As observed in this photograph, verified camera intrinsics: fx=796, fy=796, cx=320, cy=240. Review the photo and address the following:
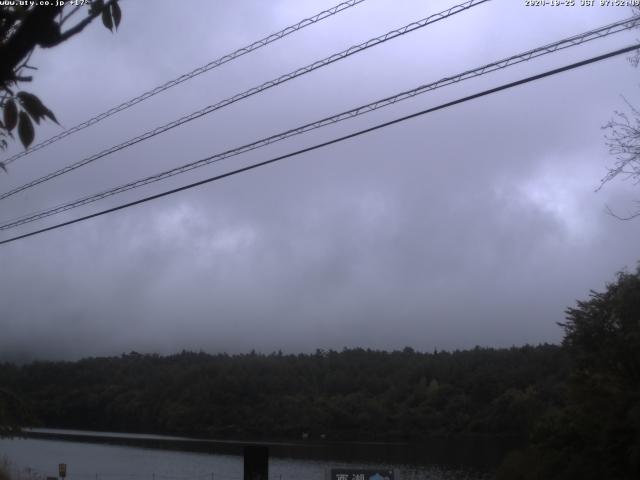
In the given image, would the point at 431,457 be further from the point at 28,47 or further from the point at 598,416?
the point at 28,47

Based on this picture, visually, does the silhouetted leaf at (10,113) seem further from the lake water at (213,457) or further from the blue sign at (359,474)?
the lake water at (213,457)

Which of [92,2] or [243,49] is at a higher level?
[243,49]

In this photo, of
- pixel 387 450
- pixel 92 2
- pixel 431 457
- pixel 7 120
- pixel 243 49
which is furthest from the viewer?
pixel 387 450

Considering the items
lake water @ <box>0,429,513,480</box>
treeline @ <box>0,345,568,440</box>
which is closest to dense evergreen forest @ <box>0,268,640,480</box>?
treeline @ <box>0,345,568,440</box>

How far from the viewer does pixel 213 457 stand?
58.5 m

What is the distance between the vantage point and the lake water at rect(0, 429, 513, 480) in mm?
45000

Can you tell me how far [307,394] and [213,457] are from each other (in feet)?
109

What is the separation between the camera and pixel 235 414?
89062 mm

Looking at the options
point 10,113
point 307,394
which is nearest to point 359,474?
point 10,113

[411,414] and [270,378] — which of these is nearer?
[411,414]

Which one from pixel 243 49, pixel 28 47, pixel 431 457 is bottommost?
pixel 431 457

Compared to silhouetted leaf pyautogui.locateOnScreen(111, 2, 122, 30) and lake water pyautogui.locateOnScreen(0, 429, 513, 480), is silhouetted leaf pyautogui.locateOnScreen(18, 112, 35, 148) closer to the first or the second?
silhouetted leaf pyautogui.locateOnScreen(111, 2, 122, 30)

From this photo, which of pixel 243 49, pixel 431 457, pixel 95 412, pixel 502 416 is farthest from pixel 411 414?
pixel 243 49

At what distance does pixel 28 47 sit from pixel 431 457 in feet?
183
